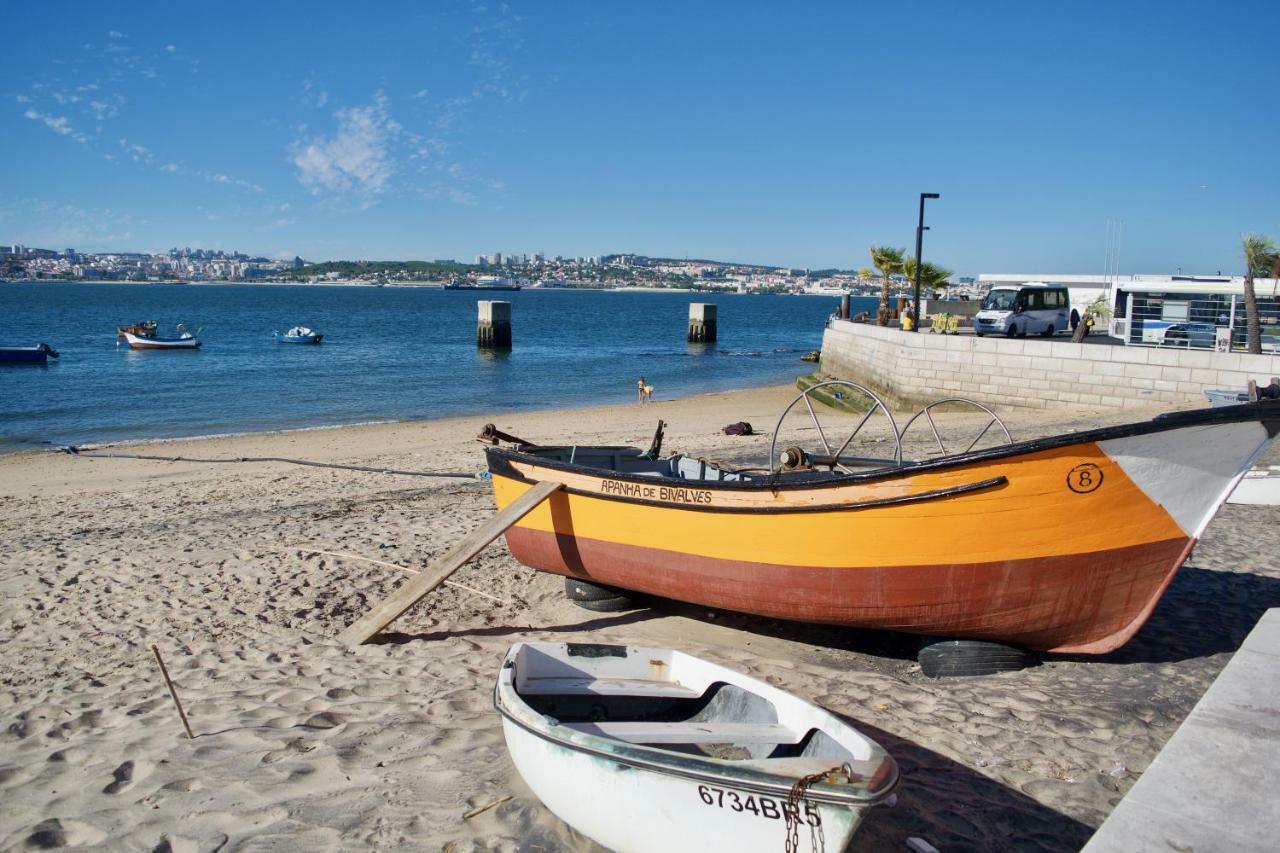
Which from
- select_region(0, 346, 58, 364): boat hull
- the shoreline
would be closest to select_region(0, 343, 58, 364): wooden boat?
select_region(0, 346, 58, 364): boat hull

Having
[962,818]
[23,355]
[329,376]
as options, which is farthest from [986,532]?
[23,355]

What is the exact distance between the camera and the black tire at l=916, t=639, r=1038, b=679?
20.8 feet

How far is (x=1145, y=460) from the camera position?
5613 millimetres

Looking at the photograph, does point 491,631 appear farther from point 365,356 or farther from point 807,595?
point 365,356

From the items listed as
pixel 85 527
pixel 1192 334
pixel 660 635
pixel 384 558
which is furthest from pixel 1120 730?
pixel 1192 334

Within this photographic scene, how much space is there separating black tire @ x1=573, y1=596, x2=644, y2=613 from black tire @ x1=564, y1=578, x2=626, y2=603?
1.0 inches

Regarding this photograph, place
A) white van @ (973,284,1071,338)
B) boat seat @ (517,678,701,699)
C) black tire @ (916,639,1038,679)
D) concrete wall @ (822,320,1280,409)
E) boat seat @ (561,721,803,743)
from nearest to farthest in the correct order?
boat seat @ (561,721,803,743) < boat seat @ (517,678,701,699) < black tire @ (916,639,1038,679) < concrete wall @ (822,320,1280,409) < white van @ (973,284,1071,338)

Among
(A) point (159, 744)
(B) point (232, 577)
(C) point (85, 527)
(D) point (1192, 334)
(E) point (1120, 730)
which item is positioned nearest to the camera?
(A) point (159, 744)

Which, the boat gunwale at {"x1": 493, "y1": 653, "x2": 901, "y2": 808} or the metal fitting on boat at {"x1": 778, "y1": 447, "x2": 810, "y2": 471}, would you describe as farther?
the metal fitting on boat at {"x1": 778, "y1": 447, "x2": 810, "y2": 471}

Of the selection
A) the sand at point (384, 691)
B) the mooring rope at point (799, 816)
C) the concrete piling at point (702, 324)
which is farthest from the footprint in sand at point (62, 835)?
the concrete piling at point (702, 324)

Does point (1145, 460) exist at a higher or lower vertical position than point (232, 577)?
higher

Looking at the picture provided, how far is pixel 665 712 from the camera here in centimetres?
509

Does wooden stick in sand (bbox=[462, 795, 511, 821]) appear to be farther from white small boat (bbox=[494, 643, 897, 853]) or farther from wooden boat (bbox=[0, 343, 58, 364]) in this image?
wooden boat (bbox=[0, 343, 58, 364])

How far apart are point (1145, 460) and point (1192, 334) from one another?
72.6 ft
